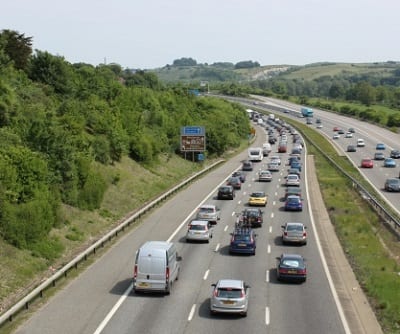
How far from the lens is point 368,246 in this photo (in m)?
44.1

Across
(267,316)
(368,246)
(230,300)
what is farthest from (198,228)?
(230,300)

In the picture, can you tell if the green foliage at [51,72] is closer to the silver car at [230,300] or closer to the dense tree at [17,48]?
the dense tree at [17,48]

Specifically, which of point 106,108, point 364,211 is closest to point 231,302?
point 364,211

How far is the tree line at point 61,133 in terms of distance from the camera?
37500mm

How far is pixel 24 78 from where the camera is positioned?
73438mm

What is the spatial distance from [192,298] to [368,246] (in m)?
18.3

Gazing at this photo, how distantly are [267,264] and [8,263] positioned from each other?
14436 mm

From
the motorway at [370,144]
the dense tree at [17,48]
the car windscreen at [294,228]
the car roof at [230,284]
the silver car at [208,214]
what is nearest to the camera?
the car roof at [230,284]

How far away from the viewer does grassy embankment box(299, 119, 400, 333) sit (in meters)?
30.0

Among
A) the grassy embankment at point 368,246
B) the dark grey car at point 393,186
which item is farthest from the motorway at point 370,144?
the grassy embankment at point 368,246

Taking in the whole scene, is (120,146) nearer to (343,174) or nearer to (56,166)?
(56,166)

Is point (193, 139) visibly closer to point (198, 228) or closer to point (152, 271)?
point (198, 228)

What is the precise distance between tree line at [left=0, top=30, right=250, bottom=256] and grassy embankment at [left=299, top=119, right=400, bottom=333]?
18.2m

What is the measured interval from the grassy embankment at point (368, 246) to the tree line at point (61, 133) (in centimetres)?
1818
